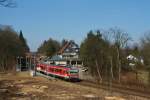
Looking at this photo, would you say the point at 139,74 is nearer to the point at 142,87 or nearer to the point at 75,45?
the point at 142,87

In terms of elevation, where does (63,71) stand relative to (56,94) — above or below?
above

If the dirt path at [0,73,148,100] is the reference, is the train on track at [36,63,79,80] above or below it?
above

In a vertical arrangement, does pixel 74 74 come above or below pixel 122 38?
below

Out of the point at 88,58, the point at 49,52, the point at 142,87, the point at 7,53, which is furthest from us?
the point at 49,52

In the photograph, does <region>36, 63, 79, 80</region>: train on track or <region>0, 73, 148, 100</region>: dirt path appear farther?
<region>36, 63, 79, 80</region>: train on track

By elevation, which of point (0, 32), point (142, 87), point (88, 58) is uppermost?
point (0, 32)

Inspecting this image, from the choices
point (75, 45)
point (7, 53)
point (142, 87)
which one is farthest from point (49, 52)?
point (142, 87)

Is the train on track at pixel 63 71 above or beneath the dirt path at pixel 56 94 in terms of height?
above

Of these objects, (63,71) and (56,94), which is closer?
(56,94)

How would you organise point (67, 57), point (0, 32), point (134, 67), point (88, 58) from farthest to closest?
point (67, 57), point (0, 32), point (88, 58), point (134, 67)

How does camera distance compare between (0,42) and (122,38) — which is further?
(0,42)

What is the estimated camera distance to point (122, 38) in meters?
69.8

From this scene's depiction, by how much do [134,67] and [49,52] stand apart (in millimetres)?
86820

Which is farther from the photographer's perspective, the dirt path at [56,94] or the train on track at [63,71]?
the train on track at [63,71]
